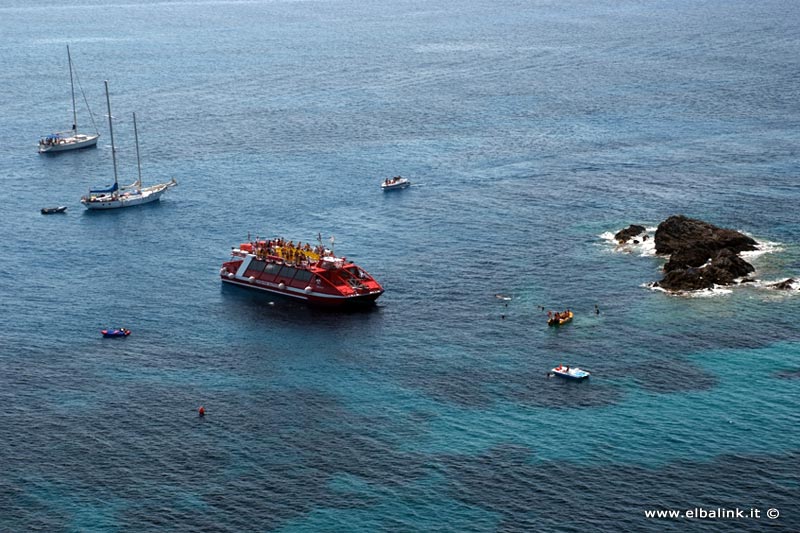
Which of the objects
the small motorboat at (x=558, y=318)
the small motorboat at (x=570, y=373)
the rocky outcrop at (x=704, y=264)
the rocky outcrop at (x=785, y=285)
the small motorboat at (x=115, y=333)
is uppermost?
the rocky outcrop at (x=704, y=264)

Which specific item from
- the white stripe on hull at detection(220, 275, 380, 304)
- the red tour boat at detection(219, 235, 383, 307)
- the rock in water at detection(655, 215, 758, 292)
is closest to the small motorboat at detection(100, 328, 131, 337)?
the white stripe on hull at detection(220, 275, 380, 304)

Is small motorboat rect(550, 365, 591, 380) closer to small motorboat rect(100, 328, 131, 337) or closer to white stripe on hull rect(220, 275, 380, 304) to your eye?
white stripe on hull rect(220, 275, 380, 304)

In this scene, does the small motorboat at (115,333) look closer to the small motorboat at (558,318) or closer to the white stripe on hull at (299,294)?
the white stripe on hull at (299,294)

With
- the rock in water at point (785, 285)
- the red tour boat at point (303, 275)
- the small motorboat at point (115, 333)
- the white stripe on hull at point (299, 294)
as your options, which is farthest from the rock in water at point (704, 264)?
the small motorboat at point (115, 333)

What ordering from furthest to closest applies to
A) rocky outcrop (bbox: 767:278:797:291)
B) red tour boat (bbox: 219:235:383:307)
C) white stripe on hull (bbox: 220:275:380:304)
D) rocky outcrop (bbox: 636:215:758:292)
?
rocky outcrop (bbox: 636:215:758:292) < red tour boat (bbox: 219:235:383:307) < white stripe on hull (bbox: 220:275:380:304) < rocky outcrop (bbox: 767:278:797:291)

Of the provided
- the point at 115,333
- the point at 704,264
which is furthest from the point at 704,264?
the point at 115,333

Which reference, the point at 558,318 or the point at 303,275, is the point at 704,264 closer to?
the point at 558,318

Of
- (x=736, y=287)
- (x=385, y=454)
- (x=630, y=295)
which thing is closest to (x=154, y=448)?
(x=385, y=454)
